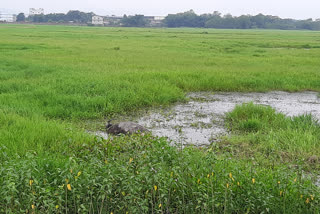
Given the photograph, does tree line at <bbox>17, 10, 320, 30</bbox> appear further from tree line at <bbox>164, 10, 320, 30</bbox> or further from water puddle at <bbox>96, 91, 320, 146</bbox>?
water puddle at <bbox>96, 91, 320, 146</bbox>

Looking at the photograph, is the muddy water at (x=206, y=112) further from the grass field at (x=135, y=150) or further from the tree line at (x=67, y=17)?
the tree line at (x=67, y=17)

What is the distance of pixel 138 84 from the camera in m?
11.2

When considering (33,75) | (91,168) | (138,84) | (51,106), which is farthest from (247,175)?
(33,75)

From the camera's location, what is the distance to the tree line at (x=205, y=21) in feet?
428

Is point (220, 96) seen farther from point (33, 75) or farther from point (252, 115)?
point (33, 75)

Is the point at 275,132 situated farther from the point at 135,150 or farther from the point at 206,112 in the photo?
the point at 135,150

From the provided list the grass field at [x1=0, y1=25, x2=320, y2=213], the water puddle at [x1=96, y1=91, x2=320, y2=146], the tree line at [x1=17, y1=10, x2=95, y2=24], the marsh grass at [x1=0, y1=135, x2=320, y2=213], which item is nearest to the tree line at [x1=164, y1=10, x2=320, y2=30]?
the tree line at [x1=17, y1=10, x2=95, y2=24]

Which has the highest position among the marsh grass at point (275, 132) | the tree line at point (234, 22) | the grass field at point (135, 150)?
the tree line at point (234, 22)

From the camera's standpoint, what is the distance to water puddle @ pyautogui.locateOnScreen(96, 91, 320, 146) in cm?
754

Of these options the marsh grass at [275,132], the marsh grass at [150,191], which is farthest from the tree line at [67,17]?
the marsh grass at [150,191]

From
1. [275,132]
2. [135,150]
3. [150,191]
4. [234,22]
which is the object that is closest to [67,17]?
[234,22]

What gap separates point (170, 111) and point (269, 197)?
5.83 meters

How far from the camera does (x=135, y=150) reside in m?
4.59

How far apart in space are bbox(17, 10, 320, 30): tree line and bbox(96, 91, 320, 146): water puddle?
397ft
